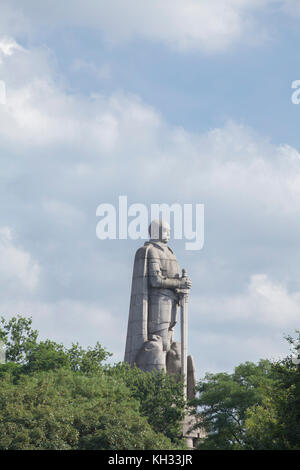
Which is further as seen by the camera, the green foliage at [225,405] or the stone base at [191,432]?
the stone base at [191,432]

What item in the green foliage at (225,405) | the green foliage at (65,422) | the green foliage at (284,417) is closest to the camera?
the green foliage at (284,417)

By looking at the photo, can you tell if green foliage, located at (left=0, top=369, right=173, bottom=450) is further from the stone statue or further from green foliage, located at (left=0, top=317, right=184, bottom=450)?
the stone statue

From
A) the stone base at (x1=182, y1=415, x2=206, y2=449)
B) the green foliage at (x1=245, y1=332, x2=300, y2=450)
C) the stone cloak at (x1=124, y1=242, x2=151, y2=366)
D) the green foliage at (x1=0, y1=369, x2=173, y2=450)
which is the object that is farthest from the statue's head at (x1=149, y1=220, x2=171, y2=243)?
the green foliage at (x1=245, y1=332, x2=300, y2=450)

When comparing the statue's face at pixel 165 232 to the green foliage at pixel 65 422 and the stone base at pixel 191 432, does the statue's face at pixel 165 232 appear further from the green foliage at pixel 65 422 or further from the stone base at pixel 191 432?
the green foliage at pixel 65 422

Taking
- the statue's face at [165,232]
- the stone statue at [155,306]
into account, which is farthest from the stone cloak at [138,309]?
the statue's face at [165,232]

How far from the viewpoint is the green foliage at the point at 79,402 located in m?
35.3

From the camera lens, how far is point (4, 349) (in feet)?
174

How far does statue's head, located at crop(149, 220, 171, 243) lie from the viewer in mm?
54406

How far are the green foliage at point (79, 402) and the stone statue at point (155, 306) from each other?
6.00 feet

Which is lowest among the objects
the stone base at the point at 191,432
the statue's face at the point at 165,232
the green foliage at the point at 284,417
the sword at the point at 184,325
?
the green foliage at the point at 284,417

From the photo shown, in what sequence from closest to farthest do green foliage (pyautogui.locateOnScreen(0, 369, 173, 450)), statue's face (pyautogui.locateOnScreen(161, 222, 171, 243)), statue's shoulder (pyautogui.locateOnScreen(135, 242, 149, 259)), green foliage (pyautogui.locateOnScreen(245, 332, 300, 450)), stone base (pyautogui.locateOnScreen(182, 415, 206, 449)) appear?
green foliage (pyautogui.locateOnScreen(245, 332, 300, 450)), green foliage (pyautogui.locateOnScreen(0, 369, 173, 450)), stone base (pyautogui.locateOnScreen(182, 415, 206, 449)), statue's shoulder (pyautogui.locateOnScreen(135, 242, 149, 259)), statue's face (pyautogui.locateOnScreen(161, 222, 171, 243))

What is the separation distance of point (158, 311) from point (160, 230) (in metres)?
4.77
